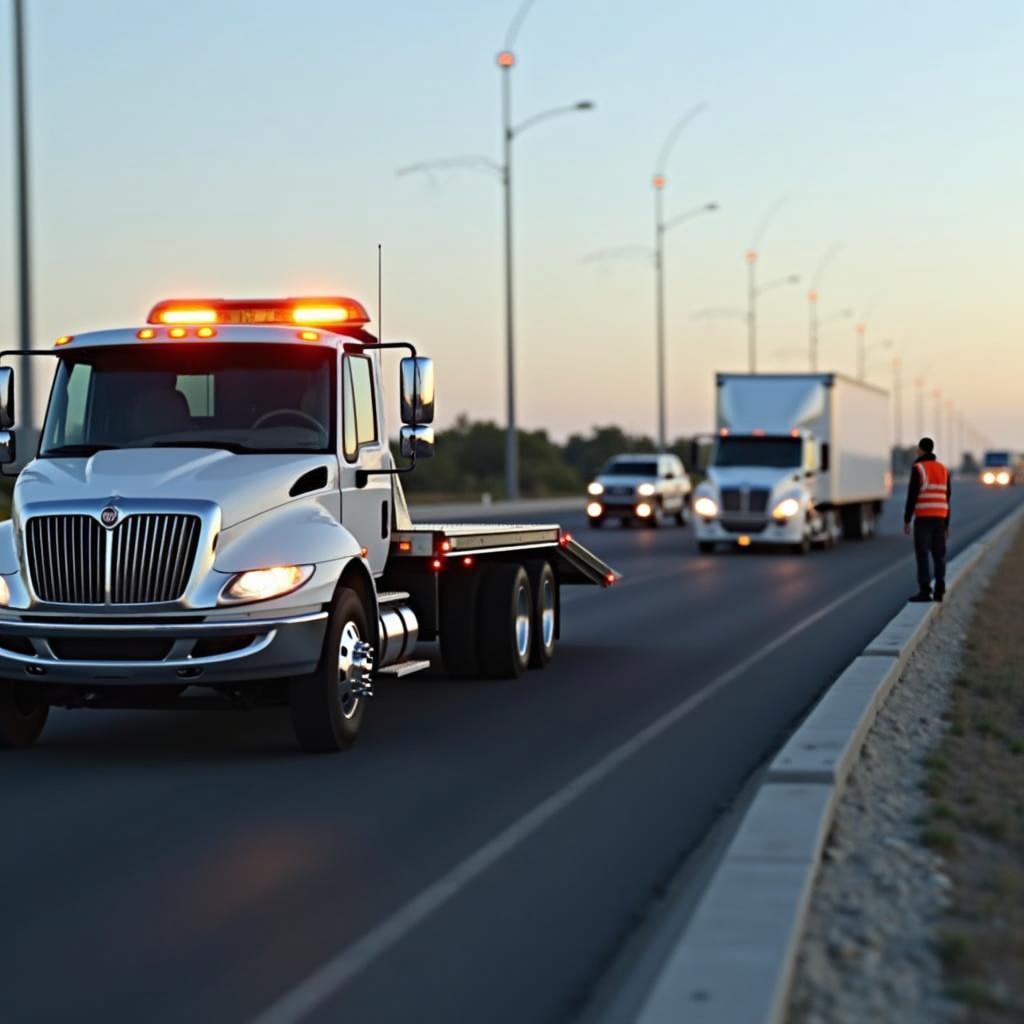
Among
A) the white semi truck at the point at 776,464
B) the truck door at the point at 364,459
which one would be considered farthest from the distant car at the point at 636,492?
the truck door at the point at 364,459

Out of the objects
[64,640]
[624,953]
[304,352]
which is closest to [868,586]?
[304,352]

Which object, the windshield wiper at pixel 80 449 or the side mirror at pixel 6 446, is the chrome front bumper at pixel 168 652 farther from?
the side mirror at pixel 6 446

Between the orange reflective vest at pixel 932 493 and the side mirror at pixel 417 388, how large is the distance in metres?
11.0

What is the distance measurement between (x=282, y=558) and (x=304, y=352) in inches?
72.5

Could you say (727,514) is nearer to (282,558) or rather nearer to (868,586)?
(868,586)

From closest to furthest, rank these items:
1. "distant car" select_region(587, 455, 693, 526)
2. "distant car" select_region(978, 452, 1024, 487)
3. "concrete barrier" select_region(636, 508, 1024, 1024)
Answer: "concrete barrier" select_region(636, 508, 1024, 1024)
"distant car" select_region(587, 455, 693, 526)
"distant car" select_region(978, 452, 1024, 487)

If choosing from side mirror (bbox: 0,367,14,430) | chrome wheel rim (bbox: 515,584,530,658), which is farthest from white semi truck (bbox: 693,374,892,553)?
side mirror (bbox: 0,367,14,430)

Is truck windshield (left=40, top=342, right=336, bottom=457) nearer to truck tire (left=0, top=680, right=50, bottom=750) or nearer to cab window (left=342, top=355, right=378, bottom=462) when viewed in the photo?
cab window (left=342, top=355, right=378, bottom=462)

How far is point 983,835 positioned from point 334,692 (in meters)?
4.01

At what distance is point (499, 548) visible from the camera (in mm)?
14727

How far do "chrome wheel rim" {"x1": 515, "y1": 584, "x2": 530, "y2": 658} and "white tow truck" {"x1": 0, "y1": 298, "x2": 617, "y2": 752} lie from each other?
1.36 metres

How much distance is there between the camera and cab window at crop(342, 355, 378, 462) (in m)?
12.1

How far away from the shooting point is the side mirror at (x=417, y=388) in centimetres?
1170

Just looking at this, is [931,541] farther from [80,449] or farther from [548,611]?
[80,449]
